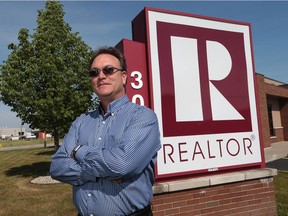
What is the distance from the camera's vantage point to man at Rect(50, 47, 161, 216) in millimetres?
2191

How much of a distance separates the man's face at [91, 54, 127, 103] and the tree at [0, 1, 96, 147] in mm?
9206

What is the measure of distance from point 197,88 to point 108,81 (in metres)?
2.59

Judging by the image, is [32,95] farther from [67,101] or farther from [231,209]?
[231,209]

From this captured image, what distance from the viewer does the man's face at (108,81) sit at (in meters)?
2.49

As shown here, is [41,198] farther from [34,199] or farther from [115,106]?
[115,106]

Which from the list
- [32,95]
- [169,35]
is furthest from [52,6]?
[169,35]

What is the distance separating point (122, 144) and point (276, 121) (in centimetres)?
2740

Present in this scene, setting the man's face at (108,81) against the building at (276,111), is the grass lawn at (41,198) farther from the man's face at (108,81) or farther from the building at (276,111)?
the building at (276,111)

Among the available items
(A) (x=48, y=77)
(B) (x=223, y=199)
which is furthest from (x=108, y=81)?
(A) (x=48, y=77)

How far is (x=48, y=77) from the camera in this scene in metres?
11.7

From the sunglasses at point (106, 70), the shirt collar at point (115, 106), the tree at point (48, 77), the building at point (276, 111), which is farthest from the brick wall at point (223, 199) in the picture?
the building at point (276, 111)

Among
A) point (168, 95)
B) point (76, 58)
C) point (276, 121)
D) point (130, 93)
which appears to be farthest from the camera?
point (276, 121)

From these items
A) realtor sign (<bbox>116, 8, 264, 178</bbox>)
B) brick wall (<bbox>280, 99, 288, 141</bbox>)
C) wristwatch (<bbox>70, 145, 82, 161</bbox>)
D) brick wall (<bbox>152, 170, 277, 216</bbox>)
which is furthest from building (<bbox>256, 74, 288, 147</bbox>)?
wristwatch (<bbox>70, 145, 82, 161</bbox>)

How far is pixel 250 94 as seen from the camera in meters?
5.36
